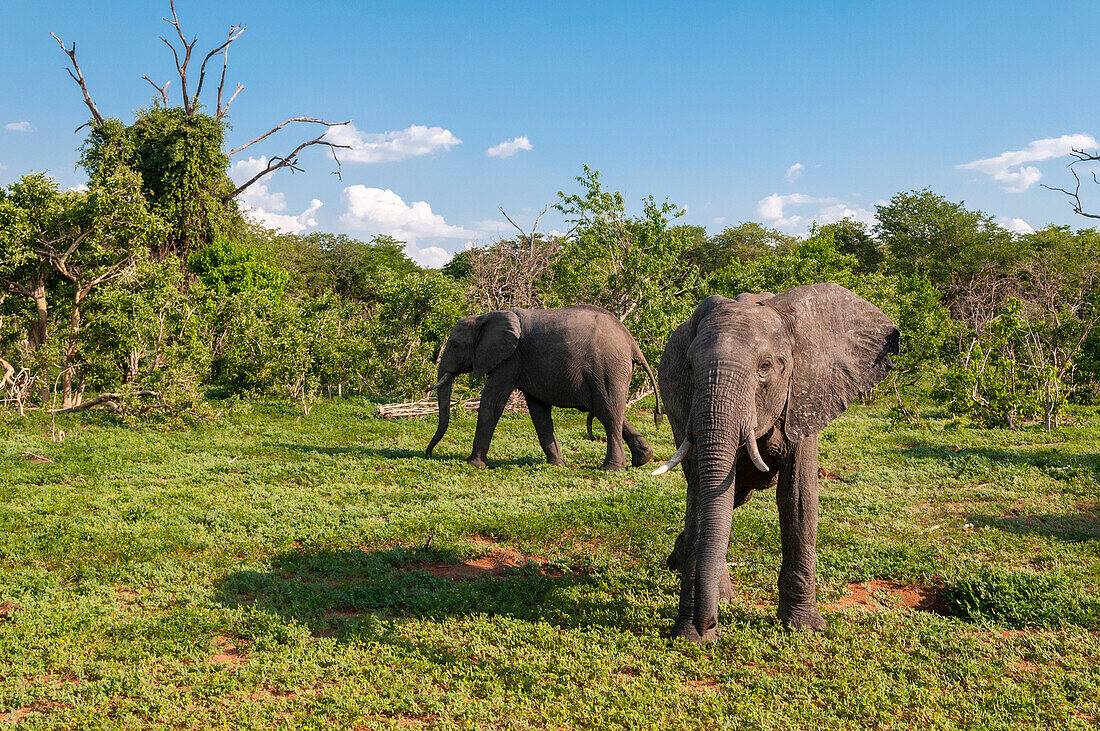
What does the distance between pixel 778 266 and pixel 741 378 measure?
739 inches

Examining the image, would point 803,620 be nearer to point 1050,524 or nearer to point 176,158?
point 1050,524

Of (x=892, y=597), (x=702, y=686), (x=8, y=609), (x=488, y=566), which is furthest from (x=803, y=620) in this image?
(x=8, y=609)

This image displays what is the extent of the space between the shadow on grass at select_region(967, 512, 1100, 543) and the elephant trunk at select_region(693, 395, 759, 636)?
5331 mm

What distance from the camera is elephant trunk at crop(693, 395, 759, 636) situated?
4906 millimetres

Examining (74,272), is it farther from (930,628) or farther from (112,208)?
(930,628)

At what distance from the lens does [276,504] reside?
9.37 meters

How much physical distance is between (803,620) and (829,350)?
1999 millimetres

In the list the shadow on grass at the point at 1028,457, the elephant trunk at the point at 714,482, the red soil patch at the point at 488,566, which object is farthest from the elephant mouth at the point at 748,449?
the shadow on grass at the point at 1028,457

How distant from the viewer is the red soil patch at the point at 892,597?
6.57m

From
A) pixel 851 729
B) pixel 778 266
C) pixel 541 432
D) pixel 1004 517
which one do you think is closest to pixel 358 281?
pixel 778 266

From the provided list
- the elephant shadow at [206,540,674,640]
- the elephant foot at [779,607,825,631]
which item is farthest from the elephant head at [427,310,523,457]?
the elephant foot at [779,607,825,631]

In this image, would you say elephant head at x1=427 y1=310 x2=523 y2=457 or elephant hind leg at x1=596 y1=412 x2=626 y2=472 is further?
elephant head at x1=427 y1=310 x2=523 y2=457

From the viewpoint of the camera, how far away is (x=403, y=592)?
6.67 meters

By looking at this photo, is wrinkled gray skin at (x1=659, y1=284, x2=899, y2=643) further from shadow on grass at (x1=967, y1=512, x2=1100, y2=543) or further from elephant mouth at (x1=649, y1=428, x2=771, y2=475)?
shadow on grass at (x1=967, y1=512, x2=1100, y2=543)
